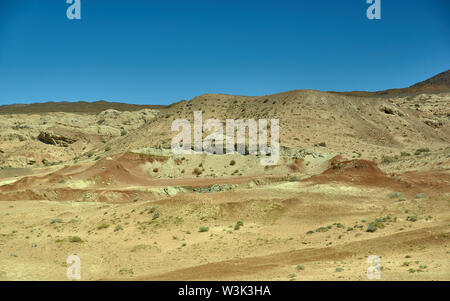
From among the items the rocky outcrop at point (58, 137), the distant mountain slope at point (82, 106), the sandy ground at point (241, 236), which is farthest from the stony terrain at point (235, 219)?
the distant mountain slope at point (82, 106)

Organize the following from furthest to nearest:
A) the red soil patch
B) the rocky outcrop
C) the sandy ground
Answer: the rocky outcrop, the red soil patch, the sandy ground

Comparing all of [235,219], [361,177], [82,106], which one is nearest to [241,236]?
[235,219]

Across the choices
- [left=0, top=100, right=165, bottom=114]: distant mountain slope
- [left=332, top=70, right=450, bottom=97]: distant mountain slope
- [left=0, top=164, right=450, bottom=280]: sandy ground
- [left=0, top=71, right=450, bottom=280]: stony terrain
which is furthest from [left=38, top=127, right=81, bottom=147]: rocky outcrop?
[left=0, top=100, right=165, bottom=114]: distant mountain slope

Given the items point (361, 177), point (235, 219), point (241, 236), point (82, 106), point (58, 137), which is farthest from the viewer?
point (82, 106)

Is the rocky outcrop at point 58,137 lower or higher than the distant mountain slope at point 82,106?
lower

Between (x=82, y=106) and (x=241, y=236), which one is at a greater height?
(x=82, y=106)

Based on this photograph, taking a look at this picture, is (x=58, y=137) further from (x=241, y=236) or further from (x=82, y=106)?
(x=82, y=106)

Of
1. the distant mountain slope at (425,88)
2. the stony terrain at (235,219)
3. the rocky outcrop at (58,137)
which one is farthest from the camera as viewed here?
the distant mountain slope at (425,88)

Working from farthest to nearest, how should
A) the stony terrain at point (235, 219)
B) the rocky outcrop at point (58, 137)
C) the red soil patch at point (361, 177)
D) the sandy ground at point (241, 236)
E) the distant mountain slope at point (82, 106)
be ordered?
the distant mountain slope at point (82, 106) < the rocky outcrop at point (58, 137) < the red soil patch at point (361, 177) < the stony terrain at point (235, 219) < the sandy ground at point (241, 236)

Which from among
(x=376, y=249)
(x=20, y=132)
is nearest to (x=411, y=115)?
(x=376, y=249)

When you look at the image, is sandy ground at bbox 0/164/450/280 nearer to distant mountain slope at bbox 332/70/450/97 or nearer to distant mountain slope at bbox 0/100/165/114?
distant mountain slope at bbox 332/70/450/97

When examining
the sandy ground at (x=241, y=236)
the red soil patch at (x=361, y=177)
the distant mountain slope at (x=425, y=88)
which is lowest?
the sandy ground at (x=241, y=236)

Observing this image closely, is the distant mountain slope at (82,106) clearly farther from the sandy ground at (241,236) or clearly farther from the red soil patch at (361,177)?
the red soil patch at (361,177)

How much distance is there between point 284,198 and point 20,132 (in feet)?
224
